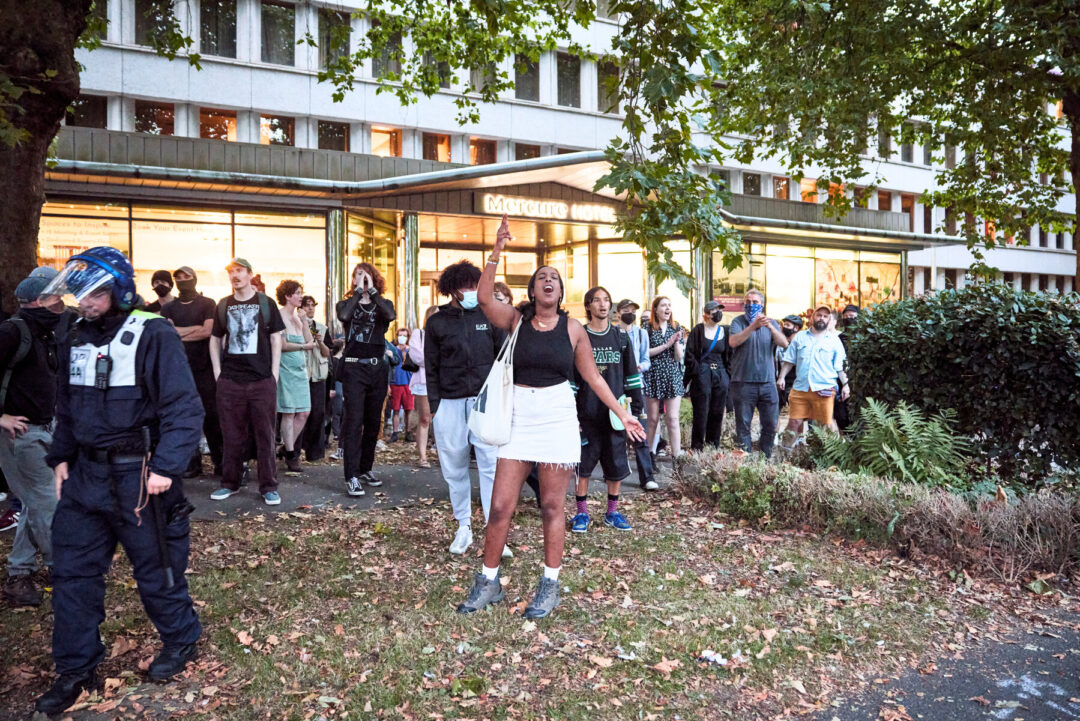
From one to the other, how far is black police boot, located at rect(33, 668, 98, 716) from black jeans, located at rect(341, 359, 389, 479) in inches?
156

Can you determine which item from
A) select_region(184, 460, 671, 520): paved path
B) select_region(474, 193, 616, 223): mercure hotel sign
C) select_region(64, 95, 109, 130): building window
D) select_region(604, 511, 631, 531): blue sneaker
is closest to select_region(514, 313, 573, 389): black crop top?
select_region(604, 511, 631, 531): blue sneaker

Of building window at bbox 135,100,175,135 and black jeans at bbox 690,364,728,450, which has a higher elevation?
building window at bbox 135,100,175,135

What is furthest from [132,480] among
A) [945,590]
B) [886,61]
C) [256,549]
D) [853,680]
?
[886,61]

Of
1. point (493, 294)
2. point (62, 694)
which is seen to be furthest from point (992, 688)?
point (62, 694)

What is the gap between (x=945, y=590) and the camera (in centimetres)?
556

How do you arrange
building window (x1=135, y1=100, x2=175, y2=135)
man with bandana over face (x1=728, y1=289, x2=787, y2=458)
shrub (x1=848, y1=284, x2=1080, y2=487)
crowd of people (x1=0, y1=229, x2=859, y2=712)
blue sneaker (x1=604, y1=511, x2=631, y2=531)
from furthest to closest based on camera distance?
building window (x1=135, y1=100, x2=175, y2=135) < man with bandana over face (x1=728, y1=289, x2=787, y2=458) < blue sneaker (x1=604, y1=511, x2=631, y2=531) < shrub (x1=848, y1=284, x2=1080, y2=487) < crowd of people (x1=0, y1=229, x2=859, y2=712)

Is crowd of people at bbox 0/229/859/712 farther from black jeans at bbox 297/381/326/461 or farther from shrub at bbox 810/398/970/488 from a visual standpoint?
shrub at bbox 810/398/970/488

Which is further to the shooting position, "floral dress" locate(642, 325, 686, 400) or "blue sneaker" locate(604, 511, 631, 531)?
"floral dress" locate(642, 325, 686, 400)

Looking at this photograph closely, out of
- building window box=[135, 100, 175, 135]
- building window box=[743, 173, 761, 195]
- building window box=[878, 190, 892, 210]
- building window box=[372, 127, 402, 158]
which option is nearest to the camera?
building window box=[135, 100, 175, 135]

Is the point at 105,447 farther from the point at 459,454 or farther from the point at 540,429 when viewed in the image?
the point at 459,454

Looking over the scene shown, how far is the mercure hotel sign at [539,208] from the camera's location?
20438 mm

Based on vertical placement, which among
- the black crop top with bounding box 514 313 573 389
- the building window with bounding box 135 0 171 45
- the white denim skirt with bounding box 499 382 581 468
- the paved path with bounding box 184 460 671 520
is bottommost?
the paved path with bounding box 184 460 671 520

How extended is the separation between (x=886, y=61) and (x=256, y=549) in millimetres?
11212

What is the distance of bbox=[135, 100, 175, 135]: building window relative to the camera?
22.5 m
